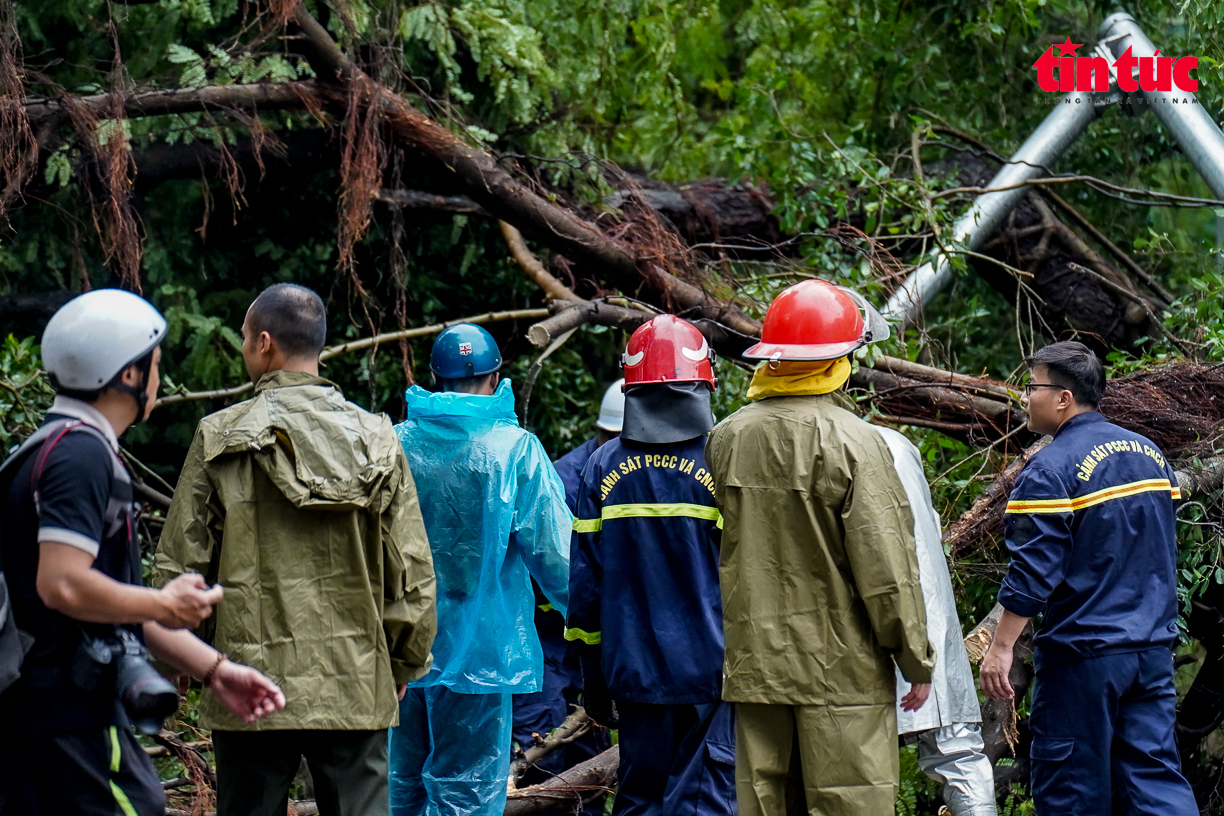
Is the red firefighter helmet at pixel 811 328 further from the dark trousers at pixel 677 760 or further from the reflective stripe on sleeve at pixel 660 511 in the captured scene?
the dark trousers at pixel 677 760

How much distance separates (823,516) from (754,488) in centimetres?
22

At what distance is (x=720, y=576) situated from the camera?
364 cm

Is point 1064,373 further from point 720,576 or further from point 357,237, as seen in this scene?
point 357,237

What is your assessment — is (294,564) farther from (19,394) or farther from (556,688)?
(19,394)

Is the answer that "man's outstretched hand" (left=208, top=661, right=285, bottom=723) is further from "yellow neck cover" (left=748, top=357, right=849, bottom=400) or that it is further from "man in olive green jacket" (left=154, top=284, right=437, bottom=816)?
"yellow neck cover" (left=748, top=357, right=849, bottom=400)

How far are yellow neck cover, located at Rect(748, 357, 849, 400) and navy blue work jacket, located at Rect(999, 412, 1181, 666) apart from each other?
3.06 feet

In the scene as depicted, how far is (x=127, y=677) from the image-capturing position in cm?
248

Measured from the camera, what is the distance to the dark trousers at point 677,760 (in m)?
3.70

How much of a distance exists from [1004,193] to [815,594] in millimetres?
4891

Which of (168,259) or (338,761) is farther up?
(168,259)

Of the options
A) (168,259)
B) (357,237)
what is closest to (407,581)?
(357,237)

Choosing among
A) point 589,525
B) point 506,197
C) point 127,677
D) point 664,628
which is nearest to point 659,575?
point 664,628

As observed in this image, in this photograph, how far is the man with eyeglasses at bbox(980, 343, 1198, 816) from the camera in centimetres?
404

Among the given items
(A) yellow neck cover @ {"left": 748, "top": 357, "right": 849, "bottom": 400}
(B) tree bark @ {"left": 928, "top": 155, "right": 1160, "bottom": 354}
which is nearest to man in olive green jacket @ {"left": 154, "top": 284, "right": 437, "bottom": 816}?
(A) yellow neck cover @ {"left": 748, "top": 357, "right": 849, "bottom": 400}
